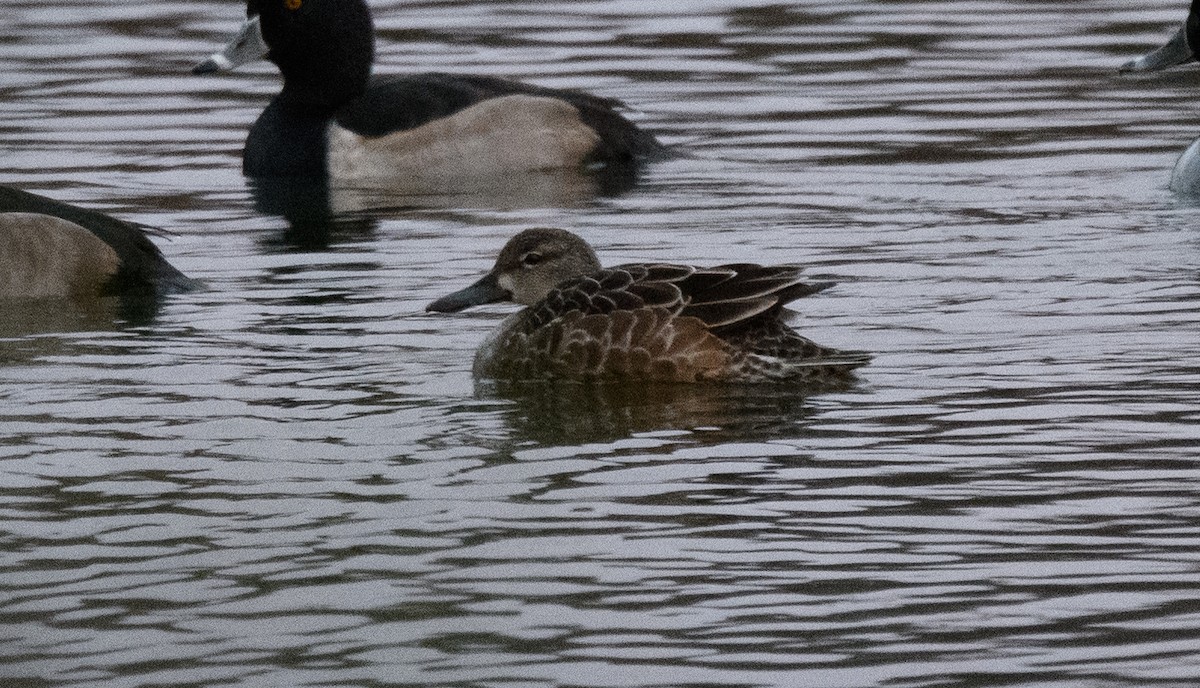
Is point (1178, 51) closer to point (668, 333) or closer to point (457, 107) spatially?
point (457, 107)

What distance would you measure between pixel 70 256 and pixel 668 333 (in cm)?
353

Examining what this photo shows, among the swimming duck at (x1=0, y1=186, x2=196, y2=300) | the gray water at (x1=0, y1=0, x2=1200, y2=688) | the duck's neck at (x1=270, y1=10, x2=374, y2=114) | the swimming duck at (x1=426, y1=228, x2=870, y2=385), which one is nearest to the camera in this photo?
the gray water at (x1=0, y1=0, x2=1200, y2=688)

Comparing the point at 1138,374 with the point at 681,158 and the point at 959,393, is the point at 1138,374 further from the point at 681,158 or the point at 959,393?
the point at 681,158

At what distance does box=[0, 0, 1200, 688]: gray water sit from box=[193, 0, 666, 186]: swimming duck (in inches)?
16.5

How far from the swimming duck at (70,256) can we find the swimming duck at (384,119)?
4.12 metres

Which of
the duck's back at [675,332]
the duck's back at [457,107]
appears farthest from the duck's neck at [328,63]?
the duck's back at [675,332]

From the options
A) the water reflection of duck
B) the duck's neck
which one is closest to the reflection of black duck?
the duck's neck

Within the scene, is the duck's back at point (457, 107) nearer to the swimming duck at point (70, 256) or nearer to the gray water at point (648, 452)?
the gray water at point (648, 452)

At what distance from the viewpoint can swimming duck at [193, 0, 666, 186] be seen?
15703mm

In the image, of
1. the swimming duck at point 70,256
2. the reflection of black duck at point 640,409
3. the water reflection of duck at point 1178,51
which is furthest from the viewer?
the water reflection of duck at point 1178,51

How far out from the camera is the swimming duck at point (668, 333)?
897 centimetres

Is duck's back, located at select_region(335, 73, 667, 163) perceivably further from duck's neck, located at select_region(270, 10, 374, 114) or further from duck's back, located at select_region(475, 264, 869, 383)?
duck's back, located at select_region(475, 264, 869, 383)

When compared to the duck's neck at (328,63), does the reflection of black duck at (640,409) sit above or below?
below

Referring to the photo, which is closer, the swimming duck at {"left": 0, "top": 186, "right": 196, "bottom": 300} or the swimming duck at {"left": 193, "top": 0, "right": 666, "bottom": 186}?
the swimming duck at {"left": 0, "top": 186, "right": 196, "bottom": 300}
